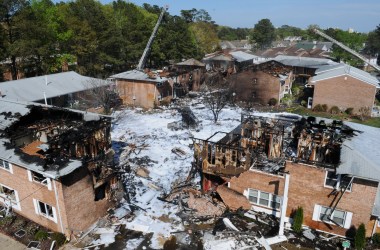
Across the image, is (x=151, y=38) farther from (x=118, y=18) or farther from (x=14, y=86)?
(x=14, y=86)

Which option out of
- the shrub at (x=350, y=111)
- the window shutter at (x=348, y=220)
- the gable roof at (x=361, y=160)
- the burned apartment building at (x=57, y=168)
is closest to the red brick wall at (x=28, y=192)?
the burned apartment building at (x=57, y=168)


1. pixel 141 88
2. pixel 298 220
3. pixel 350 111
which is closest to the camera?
pixel 298 220

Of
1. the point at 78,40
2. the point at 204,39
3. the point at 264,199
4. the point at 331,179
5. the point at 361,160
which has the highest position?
the point at 204,39

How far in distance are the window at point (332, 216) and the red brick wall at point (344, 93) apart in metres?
30.2

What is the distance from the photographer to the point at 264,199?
19641 millimetres

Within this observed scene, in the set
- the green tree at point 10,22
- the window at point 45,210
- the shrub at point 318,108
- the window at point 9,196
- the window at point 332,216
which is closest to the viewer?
the window at point 332,216

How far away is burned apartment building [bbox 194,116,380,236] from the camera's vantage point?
54.3 ft

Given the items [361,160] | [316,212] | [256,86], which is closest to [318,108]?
[256,86]

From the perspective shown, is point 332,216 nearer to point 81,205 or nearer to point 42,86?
point 81,205

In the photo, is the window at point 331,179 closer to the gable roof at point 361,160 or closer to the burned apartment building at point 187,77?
the gable roof at point 361,160

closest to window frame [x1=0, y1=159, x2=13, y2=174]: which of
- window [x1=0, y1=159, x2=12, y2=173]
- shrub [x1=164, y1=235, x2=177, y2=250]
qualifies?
window [x1=0, y1=159, x2=12, y2=173]

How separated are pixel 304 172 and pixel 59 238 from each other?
46.4ft

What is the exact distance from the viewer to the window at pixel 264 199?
1936cm

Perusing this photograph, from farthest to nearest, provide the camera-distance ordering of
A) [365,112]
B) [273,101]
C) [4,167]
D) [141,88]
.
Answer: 1. [273,101]
2. [141,88]
3. [365,112]
4. [4,167]
